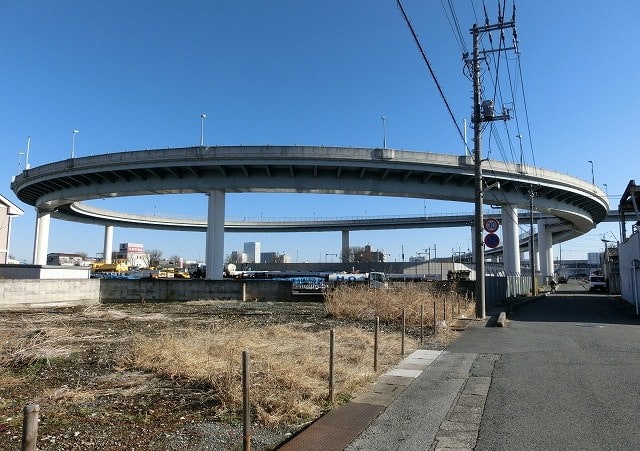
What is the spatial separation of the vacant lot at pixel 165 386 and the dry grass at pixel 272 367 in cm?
2

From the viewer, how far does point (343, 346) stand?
11648 millimetres

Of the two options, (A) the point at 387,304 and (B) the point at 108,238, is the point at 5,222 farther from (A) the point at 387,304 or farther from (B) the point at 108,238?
(B) the point at 108,238

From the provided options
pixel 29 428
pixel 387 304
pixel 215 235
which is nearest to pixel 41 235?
pixel 215 235

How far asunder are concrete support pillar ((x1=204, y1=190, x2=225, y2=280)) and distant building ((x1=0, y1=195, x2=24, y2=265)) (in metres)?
19.5

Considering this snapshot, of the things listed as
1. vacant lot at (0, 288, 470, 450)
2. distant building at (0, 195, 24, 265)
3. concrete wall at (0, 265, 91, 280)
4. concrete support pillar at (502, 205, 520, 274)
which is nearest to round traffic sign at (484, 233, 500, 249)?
vacant lot at (0, 288, 470, 450)

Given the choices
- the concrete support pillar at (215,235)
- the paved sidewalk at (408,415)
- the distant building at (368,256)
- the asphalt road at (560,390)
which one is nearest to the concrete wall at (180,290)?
the concrete support pillar at (215,235)

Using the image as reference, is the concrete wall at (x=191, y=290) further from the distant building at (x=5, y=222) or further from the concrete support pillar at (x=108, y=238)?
the concrete support pillar at (x=108, y=238)

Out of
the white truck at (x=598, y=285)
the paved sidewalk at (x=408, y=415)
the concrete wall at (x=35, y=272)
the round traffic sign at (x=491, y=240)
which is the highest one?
the round traffic sign at (x=491, y=240)

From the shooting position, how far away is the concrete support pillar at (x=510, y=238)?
4626cm

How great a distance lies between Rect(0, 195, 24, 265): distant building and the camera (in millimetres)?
43438

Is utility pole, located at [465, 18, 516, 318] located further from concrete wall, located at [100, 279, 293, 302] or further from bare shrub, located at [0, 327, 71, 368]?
bare shrub, located at [0, 327, 71, 368]

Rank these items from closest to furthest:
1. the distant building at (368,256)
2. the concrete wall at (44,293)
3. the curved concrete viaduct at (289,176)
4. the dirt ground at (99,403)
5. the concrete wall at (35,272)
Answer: the dirt ground at (99,403) → the concrete wall at (44,293) → the concrete wall at (35,272) → the curved concrete viaduct at (289,176) → the distant building at (368,256)

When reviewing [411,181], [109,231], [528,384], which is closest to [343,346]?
[528,384]

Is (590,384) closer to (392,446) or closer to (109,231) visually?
(392,446)
